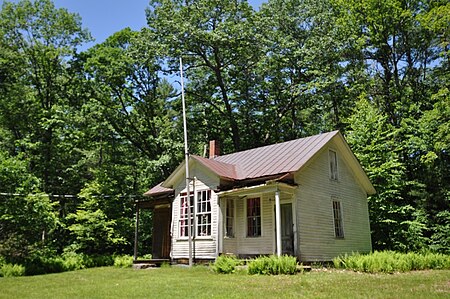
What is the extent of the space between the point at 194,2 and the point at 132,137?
34.4 ft

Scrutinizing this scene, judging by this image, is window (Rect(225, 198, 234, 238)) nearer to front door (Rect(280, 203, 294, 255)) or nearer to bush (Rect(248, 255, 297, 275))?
front door (Rect(280, 203, 294, 255))

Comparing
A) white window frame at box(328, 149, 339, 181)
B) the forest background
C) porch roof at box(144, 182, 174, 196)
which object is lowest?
porch roof at box(144, 182, 174, 196)

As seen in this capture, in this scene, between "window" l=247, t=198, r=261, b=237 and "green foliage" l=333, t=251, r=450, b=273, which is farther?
"window" l=247, t=198, r=261, b=237

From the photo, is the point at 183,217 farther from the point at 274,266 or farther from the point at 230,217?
the point at 274,266

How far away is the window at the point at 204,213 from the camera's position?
53.2 feet

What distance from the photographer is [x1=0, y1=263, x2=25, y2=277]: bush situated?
15461 millimetres

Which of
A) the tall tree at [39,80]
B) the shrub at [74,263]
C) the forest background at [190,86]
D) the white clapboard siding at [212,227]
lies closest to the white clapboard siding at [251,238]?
the white clapboard siding at [212,227]

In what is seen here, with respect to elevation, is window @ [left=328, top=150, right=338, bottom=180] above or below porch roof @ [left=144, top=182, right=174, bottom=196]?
above

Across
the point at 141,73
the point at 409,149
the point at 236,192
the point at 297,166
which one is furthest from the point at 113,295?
the point at 141,73

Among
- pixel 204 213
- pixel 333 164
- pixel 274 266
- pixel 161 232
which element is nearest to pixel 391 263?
pixel 274 266

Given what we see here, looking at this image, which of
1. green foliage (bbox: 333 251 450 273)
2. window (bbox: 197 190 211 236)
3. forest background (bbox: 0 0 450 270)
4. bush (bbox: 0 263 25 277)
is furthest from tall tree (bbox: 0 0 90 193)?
green foliage (bbox: 333 251 450 273)

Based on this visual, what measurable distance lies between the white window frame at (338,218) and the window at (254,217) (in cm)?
326

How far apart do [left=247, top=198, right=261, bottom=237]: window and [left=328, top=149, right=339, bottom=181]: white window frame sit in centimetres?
362

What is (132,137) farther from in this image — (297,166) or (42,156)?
(297,166)
